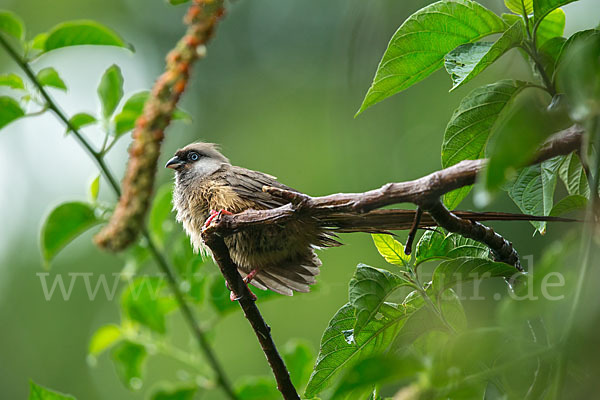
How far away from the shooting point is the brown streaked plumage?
317 cm

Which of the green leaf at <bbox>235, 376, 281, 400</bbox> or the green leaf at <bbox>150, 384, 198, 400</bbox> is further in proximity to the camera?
the green leaf at <bbox>235, 376, 281, 400</bbox>

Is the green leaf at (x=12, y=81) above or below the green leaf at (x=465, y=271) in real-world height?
above

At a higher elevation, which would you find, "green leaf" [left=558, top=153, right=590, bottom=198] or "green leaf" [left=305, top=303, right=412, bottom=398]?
"green leaf" [left=558, top=153, right=590, bottom=198]

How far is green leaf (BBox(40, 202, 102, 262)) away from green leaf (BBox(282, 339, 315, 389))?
109 centimetres

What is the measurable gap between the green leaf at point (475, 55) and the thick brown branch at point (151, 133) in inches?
26.5

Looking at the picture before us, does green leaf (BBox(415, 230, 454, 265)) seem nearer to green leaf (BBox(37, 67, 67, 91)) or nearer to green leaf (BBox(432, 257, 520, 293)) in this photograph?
green leaf (BBox(432, 257, 520, 293))

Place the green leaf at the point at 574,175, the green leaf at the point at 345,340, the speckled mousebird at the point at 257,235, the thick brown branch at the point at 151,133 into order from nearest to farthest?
the thick brown branch at the point at 151,133 → the green leaf at the point at 345,340 → the green leaf at the point at 574,175 → the speckled mousebird at the point at 257,235

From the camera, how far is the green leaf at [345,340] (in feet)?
5.70

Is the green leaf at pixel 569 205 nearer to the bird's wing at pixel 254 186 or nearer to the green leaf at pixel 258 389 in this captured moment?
the green leaf at pixel 258 389

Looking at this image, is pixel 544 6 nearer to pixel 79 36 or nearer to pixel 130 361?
pixel 79 36

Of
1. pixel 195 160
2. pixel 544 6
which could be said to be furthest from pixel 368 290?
pixel 195 160

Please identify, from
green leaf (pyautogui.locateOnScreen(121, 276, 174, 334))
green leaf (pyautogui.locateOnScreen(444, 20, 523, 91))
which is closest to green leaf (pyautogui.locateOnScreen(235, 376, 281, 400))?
green leaf (pyautogui.locateOnScreen(121, 276, 174, 334))

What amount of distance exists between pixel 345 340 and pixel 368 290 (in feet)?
0.69

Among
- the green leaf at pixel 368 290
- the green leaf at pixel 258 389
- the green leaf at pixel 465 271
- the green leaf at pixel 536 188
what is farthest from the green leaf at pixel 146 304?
the green leaf at pixel 536 188
